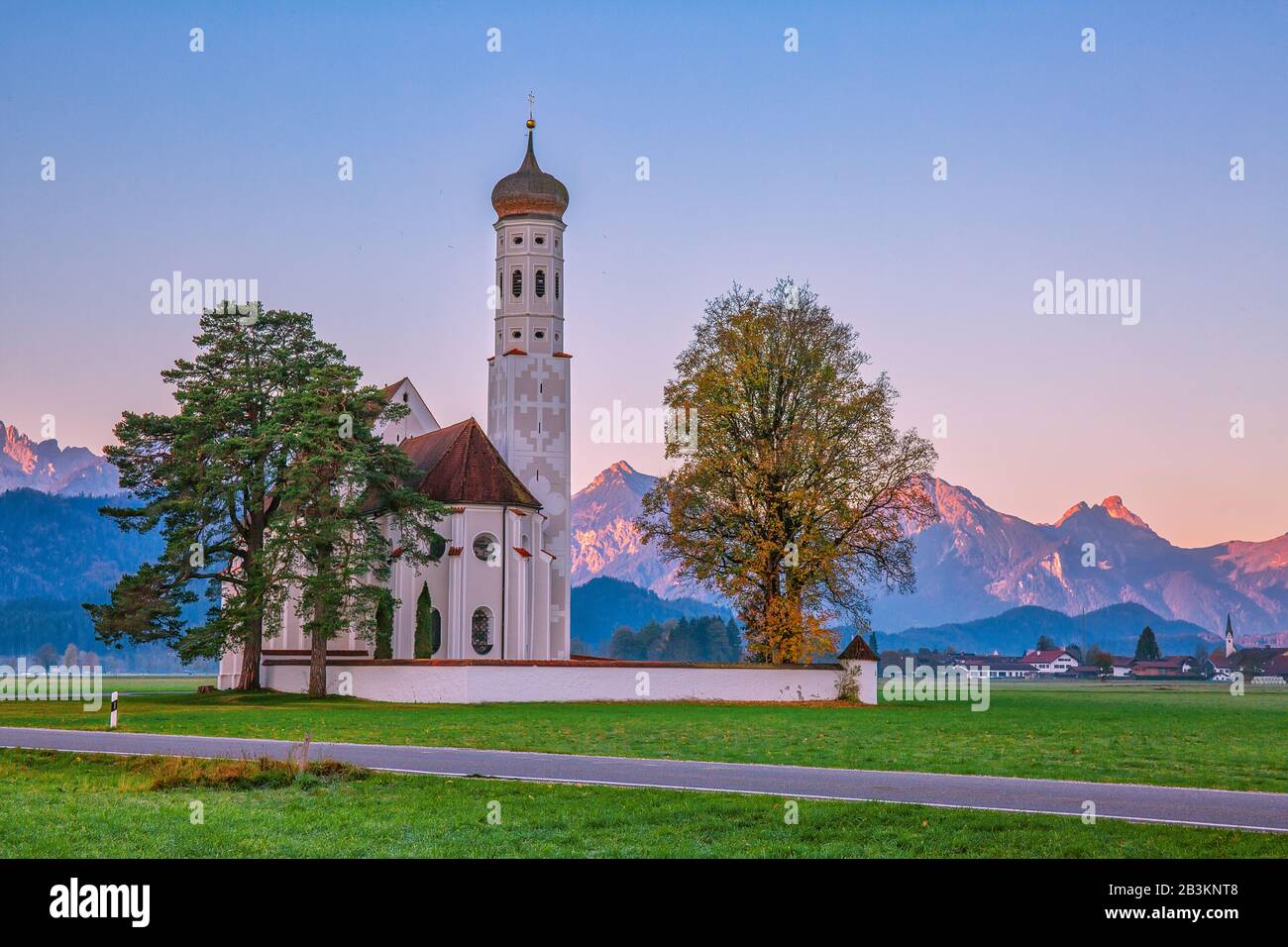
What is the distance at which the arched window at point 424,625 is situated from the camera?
62.4 meters

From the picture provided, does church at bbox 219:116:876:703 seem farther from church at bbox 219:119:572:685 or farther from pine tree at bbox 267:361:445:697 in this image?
pine tree at bbox 267:361:445:697

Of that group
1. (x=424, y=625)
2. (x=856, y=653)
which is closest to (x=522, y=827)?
(x=856, y=653)

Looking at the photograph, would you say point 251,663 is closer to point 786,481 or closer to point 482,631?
point 482,631

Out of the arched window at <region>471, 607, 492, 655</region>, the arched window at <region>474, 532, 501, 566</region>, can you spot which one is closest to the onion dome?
the arched window at <region>474, 532, 501, 566</region>

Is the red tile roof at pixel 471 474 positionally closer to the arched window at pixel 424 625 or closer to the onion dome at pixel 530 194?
the arched window at pixel 424 625

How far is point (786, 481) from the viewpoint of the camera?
181 ft

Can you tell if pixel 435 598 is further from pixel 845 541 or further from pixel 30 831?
pixel 30 831

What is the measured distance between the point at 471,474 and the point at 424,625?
23.8ft

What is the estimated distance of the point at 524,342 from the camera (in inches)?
2977

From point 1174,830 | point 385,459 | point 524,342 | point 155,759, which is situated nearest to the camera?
point 1174,830

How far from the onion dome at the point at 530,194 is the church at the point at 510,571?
73 millimetres

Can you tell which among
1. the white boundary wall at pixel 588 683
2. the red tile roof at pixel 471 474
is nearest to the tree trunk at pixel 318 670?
the white boundary wall at pixel 588 683
